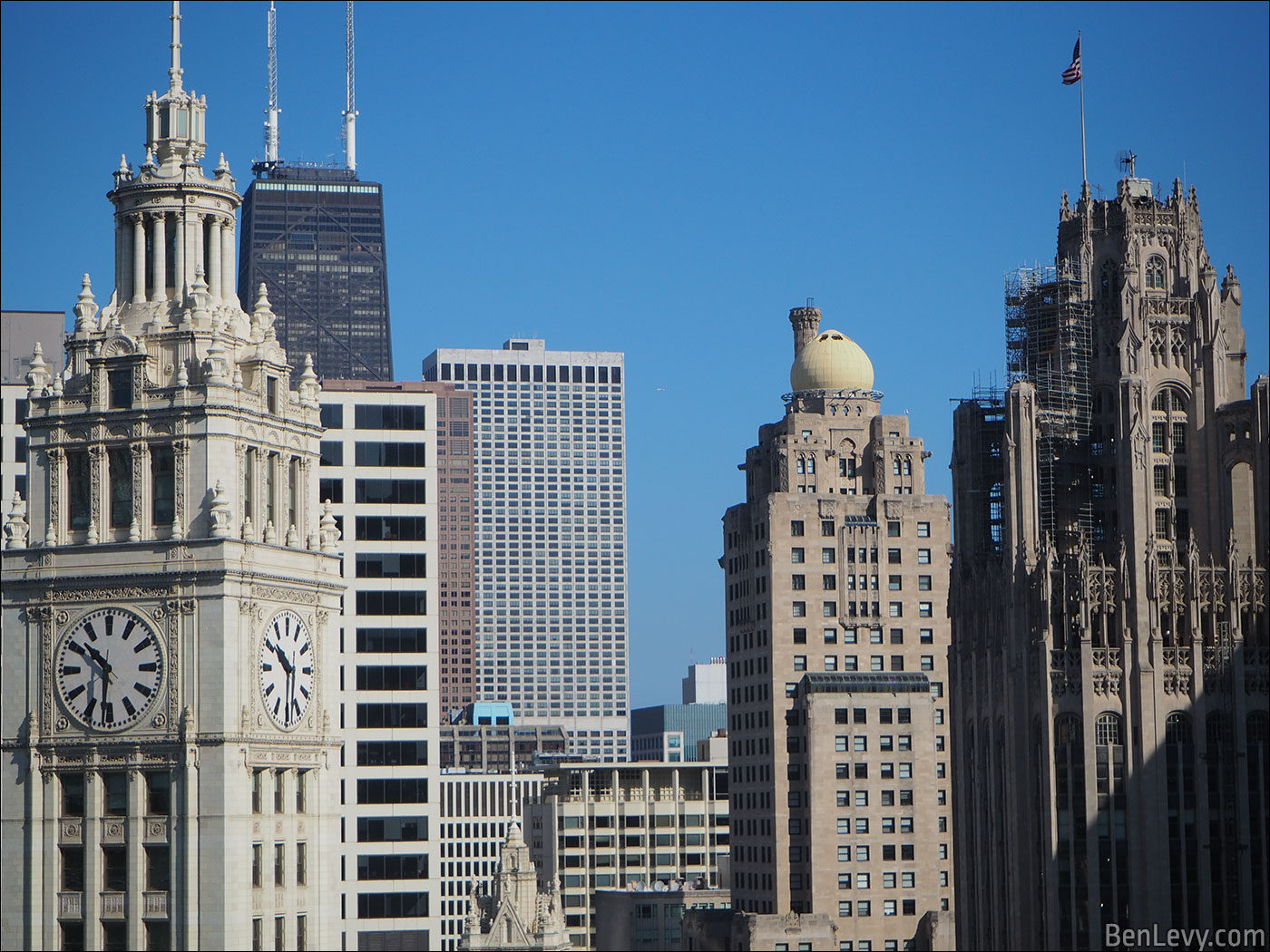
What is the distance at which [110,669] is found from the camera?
78438mm

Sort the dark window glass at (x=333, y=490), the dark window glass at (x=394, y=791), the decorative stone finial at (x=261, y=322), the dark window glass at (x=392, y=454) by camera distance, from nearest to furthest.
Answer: the decorative stone finial at (x=261, y=322)
the dark window glass at (x=394, y=791)
the dark window glass at (x=333, y=490)
the dark window glass at (x=392, y=454)

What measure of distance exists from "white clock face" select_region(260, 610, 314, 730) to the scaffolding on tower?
3512 inches

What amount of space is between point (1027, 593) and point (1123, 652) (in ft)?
27.6

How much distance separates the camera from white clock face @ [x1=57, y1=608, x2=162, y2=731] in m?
77.9

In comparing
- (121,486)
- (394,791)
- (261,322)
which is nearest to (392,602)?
(394,791)

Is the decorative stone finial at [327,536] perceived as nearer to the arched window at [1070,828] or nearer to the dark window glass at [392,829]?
the dark window glass at [392,829]

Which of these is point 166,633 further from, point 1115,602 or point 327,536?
point 1115,602

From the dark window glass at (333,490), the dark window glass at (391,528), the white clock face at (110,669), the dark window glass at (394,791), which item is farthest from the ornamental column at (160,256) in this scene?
the dark window glass at (394,791)

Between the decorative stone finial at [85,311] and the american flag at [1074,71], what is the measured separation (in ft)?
302

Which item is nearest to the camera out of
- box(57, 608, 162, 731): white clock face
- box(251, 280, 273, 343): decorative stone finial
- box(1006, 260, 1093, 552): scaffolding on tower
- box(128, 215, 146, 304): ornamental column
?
box(57, 608, 162, 731): white clock face

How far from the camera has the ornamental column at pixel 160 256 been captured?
82.3 m

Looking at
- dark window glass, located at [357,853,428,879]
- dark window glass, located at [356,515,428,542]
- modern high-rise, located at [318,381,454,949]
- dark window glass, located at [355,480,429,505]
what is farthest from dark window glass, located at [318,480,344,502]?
dark window glass, located at [357,853,428,879]

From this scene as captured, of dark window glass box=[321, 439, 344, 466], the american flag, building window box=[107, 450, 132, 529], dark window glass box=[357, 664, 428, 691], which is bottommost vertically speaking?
dark window glass box=[357, 664, 428, 691]

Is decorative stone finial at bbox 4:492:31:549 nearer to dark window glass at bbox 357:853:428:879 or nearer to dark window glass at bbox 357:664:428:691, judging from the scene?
dark window glass at bbox 357:664:428:691
